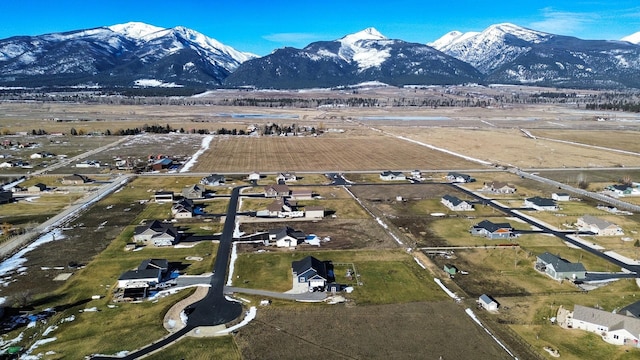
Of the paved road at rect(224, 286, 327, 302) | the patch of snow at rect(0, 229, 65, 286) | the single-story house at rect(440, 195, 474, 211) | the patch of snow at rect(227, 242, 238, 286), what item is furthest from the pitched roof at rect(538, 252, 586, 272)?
the patch of snow at rect(0, 229, 65, 286)

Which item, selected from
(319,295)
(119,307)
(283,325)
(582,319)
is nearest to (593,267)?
(582,319)

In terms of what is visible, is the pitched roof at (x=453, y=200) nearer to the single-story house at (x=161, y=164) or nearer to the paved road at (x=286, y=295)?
the paved road at (x=286, y=295)

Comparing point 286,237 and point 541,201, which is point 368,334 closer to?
point 286,237

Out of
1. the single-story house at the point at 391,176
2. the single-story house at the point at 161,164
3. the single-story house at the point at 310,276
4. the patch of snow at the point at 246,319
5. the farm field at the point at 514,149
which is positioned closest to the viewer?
the patch of snow at the point at 246,319

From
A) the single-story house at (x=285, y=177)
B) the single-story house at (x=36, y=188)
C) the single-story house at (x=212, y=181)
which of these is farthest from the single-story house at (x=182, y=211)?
the single-story house at (x=36, y=188)

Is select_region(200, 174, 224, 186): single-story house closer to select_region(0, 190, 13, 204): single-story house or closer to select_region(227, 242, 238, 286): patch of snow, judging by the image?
select_region(0, 190, 13, 204): single-story house

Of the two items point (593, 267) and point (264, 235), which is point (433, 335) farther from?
point (264, 235)
